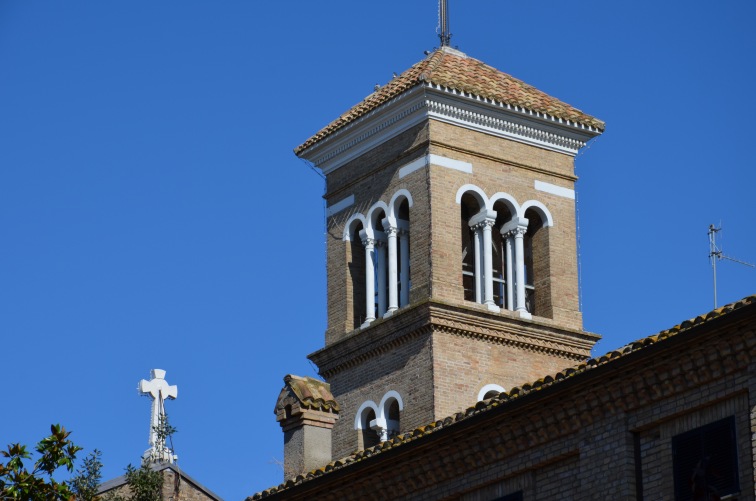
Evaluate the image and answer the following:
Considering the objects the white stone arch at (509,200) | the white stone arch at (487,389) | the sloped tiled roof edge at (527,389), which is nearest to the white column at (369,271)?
the white stone arch at (509,200)

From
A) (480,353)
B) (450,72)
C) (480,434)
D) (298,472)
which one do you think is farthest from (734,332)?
(450,72)

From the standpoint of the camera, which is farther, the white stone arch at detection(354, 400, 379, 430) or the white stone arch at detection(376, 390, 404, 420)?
the white stone arch at detection(354, 400, 379, 430)

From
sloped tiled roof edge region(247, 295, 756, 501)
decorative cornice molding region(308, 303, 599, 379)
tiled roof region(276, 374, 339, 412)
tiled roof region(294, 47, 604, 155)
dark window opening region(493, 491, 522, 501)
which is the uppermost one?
tiled roof region(294, 47, 604, 155)

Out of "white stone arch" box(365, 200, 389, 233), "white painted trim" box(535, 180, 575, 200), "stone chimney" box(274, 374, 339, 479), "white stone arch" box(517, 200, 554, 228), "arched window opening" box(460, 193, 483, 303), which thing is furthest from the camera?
"white painted trim" box(535, 180, 575, 200)

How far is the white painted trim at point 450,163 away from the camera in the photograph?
40.8m

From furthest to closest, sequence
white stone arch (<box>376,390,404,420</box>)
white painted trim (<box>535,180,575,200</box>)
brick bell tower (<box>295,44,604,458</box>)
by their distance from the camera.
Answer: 1. white painted trim (<box>535,180,575,200</box>)
2. white stone arch (<box>376,390,404,420</box>)
3. brick bell tower (<box>295,44,604,458</box>)

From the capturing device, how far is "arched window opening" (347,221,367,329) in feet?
138

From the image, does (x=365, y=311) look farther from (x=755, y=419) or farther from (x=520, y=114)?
(x=755, y=419)

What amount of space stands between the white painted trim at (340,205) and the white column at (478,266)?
296 cm

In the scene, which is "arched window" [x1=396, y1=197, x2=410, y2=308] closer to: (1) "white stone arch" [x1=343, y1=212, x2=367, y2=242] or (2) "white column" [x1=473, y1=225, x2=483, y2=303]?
(1) "white stone arch" [x1=343, y1=212, x2=367, y2=242]

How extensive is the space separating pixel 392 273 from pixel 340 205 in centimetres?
262

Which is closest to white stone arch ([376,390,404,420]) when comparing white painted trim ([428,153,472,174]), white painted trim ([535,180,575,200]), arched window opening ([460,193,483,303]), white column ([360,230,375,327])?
white column ([360,230,375,327])

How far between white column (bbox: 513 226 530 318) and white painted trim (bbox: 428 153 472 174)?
5.13ft

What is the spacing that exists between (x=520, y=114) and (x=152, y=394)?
910 cm
